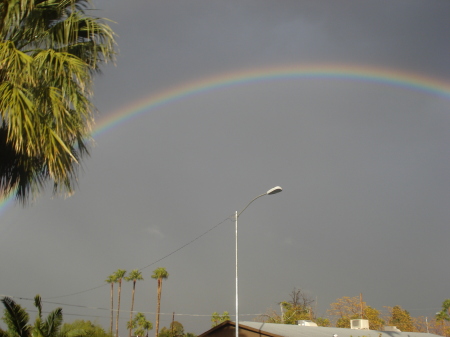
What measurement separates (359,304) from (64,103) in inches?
3101

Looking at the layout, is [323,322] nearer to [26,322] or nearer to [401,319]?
[401,319]

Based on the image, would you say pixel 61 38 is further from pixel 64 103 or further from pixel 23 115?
pixel 23 115

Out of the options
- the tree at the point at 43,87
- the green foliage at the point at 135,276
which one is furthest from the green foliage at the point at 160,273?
the tree at the point at 43,87

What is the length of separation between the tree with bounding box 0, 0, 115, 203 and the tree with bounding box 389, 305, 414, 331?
9070cm

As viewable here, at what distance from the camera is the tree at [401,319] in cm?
8738

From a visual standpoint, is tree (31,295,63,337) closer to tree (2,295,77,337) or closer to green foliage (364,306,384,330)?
tree (2,295,77,337)

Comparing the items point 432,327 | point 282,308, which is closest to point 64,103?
point 282,308

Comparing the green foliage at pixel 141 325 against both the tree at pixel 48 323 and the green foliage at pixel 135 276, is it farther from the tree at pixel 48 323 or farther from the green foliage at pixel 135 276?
the tree at pixel 48 323

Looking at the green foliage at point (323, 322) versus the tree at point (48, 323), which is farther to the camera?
the green foliage at point (323, 322)

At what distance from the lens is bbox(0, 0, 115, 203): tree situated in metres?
7.10

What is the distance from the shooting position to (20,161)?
811 centimetres

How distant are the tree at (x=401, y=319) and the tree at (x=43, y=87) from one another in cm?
9070

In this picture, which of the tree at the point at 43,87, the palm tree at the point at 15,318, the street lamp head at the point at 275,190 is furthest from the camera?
the street lamp head at the point at 275,190

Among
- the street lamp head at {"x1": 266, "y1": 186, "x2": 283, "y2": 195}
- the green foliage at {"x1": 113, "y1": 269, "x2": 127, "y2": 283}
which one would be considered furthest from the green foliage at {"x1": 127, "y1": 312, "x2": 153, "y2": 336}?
the street lamp head at {"x1": 266, "y1": 186, "x2": 283, "y2": 195}
